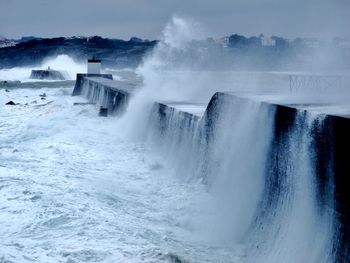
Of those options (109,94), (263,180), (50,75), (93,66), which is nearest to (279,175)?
(263,180)

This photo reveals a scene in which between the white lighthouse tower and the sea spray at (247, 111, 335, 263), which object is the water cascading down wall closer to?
the sea spray at (247, 111, 335, 263)

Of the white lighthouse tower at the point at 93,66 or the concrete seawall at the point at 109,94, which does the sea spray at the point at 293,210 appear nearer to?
the concrete seawall at the point at 109,94

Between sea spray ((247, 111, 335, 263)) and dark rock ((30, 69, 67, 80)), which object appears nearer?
sea spray ((247, 111, 335, 263))

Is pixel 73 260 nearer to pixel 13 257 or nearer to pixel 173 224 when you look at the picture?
pixel 13 257

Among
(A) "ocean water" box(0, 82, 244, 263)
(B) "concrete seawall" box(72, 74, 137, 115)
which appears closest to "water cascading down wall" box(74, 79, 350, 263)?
(A) "ocean water" box(0, 82, 244, 263)

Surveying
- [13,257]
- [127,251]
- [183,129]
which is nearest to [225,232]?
[127,251]

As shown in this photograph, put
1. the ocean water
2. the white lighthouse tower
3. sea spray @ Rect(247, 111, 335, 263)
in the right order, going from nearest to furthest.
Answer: sea spray @ Rect(247, 111, 335, 263) → the ocean water → the white lighthouse tower

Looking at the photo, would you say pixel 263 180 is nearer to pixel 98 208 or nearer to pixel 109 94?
pixel 98 208
